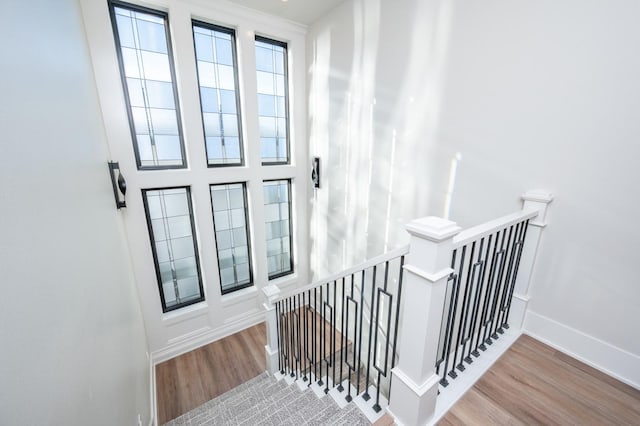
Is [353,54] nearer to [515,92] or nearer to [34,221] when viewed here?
[515,92]

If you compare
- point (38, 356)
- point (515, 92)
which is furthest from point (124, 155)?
point (515, 92)

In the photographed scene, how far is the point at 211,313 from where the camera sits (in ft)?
11.7

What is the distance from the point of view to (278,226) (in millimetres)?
4113

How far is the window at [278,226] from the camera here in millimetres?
3955

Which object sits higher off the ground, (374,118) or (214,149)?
(374,118)

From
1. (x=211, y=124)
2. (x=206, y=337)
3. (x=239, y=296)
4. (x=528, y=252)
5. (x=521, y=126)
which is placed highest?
(x=211, y=124)

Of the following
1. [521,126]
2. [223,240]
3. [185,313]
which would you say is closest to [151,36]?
[223,240]

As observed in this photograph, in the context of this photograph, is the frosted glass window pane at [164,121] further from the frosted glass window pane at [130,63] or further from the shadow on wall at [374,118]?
the shadow on wall at [374,118]

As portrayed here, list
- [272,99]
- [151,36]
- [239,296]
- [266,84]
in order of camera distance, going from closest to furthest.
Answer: [151,36] → [266,84] → [272,99] → [239,296]

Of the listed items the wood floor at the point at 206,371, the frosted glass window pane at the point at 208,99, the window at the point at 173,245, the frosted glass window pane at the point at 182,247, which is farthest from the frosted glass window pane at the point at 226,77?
the wood floor at the point at 206,371

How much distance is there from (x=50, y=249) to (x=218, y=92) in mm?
2959

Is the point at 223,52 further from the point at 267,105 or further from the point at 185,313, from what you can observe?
the point at 185,313

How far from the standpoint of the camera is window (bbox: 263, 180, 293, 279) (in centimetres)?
396

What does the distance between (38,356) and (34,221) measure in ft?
1.36
